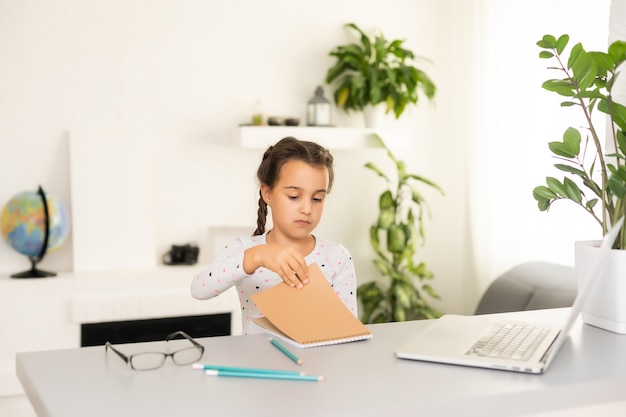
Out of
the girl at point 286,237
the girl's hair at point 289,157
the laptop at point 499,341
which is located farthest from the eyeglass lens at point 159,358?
the girl's hair at point 289,157

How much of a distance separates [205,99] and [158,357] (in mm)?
2787

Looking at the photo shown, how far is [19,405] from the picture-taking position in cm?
350

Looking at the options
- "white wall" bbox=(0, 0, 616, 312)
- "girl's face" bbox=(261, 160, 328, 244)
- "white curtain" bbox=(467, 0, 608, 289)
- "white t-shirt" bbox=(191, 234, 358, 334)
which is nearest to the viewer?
"girl's face" bbox=(261, 160, 328, 244)

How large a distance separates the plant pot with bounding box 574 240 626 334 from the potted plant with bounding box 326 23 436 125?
244 cm

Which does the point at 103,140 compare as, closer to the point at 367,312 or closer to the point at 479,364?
the point at 367,312

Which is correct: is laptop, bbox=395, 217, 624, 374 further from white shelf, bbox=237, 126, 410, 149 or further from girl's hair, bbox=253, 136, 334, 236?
white shelf, bbox=237, 126, 410, 149

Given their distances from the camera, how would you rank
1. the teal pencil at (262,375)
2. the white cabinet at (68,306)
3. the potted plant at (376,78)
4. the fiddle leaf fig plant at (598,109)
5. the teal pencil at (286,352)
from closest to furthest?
the teal pencil at (262,375)
the teal pencil at (286,352)
the fiddle leaf fig plant at (598,109)
the white cabinet at (68,306)
the potted plant at (376,78)

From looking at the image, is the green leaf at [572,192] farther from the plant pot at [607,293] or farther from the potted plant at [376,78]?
the potted plant at [376,78]

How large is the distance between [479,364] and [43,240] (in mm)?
2675

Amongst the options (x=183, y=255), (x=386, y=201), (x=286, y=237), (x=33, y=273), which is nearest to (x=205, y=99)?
(x=183, y=255)

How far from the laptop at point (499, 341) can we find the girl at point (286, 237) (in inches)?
11.4

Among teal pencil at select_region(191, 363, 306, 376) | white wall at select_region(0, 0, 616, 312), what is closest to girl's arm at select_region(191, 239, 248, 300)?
teal pencil at select_region(191, 363, 306, 376)

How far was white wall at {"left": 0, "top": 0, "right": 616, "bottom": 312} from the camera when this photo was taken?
12.4ft

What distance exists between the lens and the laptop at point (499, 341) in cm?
141
